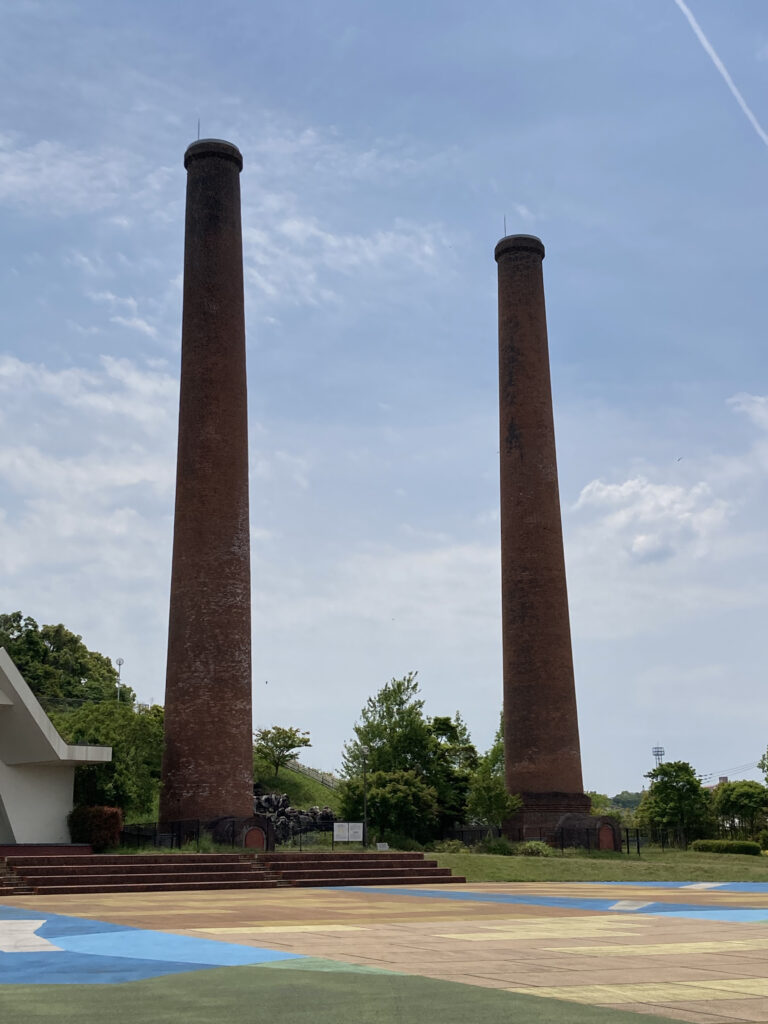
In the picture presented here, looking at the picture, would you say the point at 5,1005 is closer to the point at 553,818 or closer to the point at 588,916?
the point at 588,916

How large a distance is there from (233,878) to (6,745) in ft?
41.2

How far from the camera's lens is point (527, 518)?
51344mm

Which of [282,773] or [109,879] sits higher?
[282,773]

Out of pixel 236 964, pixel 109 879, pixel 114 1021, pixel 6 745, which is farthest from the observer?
pixel 6 745

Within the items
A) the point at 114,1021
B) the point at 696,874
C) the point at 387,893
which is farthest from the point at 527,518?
the point at 114,1021

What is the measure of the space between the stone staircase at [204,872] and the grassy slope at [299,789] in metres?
38.6

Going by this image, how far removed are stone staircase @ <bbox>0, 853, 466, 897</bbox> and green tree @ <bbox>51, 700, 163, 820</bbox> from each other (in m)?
8.83

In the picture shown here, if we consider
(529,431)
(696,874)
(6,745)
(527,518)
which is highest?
(529,431)

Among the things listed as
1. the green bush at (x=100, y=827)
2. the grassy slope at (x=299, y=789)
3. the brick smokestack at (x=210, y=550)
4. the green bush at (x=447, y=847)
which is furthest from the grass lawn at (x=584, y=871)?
the grassy slope at (x=299, y=789)

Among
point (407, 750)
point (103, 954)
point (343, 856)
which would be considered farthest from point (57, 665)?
point (103, 954)

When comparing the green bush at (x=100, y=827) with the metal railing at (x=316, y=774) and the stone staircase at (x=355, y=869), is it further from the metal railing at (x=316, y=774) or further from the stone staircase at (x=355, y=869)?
the metal railing at (x=316, y=774)

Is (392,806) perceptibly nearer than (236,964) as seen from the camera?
No

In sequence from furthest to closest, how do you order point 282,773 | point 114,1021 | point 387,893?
point 282,773 < point 387,893 < point 114,1021

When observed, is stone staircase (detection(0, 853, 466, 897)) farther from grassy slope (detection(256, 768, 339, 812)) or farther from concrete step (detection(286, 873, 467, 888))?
grassy slope (detection(256, 768, 339, 812))
